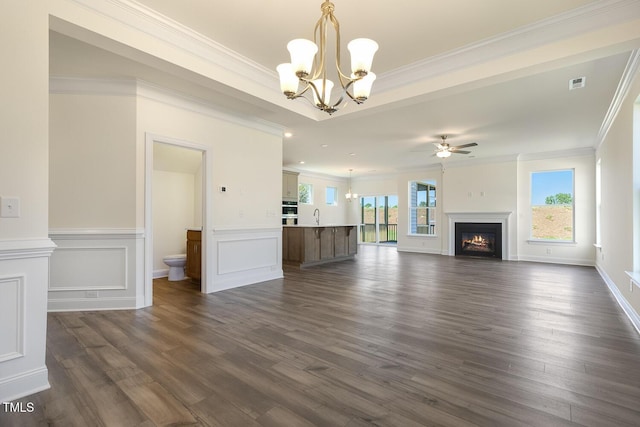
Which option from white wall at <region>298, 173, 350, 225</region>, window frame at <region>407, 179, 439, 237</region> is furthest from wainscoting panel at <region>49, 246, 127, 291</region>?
window frame at <region>407, 179, 439, 237</region>

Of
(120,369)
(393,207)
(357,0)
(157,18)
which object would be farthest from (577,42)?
(393,207)

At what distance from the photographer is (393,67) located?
3699 mm

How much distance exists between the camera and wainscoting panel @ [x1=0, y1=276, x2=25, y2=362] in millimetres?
1907

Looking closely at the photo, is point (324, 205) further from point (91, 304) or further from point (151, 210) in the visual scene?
point (91, 304)

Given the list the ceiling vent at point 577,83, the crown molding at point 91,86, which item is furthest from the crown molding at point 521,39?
the crown molding at point 91,86

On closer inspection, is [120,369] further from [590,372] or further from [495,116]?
[495,116]

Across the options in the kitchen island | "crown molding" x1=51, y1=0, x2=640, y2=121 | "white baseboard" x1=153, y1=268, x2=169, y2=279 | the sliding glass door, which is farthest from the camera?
the sliding glass door

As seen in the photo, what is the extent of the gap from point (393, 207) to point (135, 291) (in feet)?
33.0

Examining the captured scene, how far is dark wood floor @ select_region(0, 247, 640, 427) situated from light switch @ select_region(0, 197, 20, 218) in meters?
1.14

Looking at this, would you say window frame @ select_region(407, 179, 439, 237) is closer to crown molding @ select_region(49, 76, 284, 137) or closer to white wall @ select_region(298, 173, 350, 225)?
white wall @ select_region(298, 173, 350, 225)

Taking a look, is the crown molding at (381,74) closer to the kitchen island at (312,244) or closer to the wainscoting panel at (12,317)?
the wainscoting panel at (12,317)

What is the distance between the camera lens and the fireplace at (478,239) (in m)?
8.63

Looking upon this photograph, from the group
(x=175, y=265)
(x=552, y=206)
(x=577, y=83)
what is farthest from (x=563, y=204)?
(x=175, y=265)

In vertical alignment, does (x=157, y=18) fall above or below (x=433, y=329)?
above
